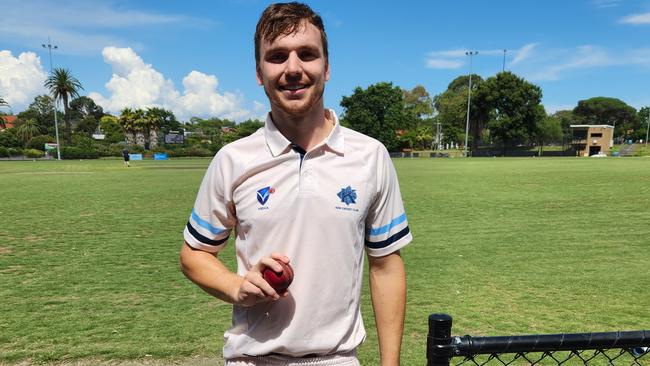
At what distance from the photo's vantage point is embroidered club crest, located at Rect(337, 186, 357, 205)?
152cm

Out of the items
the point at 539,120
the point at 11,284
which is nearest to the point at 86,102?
the point at 539,120

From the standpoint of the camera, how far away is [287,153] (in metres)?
1.57

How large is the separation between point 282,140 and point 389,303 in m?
0.76

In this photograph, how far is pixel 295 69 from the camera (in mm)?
1489

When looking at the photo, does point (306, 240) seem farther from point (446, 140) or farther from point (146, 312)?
point (446, 140)

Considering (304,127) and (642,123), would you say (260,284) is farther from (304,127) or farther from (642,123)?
(642,123)

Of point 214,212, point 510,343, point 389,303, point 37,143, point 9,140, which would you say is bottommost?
point 37,143

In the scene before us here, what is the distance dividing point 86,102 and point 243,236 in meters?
161

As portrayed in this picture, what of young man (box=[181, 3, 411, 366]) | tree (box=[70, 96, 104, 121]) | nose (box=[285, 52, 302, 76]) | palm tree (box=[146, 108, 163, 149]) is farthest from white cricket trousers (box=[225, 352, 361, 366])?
tree (box=[70, 96, 104, 121])

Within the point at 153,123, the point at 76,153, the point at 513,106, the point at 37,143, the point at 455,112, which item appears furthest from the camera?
the point at 455,112

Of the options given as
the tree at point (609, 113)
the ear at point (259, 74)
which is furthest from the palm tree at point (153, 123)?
the tree at point (609, 113)

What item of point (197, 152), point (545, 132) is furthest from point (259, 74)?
point (545, 132)

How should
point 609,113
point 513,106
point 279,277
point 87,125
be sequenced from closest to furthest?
point 279,277 → point 513,106 → point 87,125 → point 609,113

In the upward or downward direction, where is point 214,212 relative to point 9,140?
upward
